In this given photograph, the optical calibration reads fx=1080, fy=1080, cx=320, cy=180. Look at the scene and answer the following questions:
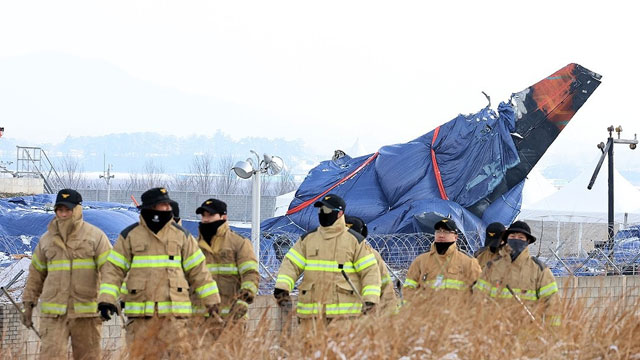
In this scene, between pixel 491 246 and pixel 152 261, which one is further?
pixel 491 246

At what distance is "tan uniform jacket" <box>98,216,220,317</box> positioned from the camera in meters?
8.99

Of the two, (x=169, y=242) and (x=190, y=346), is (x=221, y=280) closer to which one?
(x=169, y=242)

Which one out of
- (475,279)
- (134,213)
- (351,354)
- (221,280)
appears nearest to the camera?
(351,354)

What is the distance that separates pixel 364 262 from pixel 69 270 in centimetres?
268

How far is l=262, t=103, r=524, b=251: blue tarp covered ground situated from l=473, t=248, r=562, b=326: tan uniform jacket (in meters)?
13.1

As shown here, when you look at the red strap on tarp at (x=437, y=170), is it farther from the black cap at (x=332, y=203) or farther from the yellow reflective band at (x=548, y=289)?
the black cap at (x=332, y=203)

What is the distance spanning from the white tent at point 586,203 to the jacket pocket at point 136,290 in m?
29.3

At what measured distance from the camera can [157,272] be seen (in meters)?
9.05

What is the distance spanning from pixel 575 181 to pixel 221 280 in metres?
32.0

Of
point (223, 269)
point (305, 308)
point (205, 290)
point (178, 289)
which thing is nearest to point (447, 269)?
point (305, 308)

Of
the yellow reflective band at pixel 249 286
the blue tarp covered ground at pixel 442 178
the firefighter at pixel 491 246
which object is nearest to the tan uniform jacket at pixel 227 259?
the yellow reflective band at pixel 249 286

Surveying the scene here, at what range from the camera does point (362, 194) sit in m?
26.4

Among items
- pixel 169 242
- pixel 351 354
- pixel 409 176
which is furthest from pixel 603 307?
pixel 409 176

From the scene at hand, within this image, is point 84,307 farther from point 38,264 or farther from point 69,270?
point 38,264
